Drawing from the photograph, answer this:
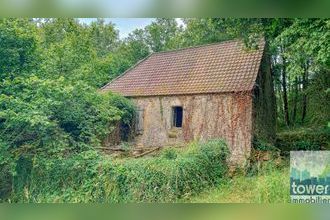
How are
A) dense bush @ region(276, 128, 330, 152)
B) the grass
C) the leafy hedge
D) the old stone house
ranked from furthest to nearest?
1. the old stone house
2. dense bush @ region(276, 128, 330, 152)
3. the leafy hedge
4. the grass

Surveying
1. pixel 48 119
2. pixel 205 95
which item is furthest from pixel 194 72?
pixel 48 119

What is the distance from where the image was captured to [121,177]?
4.04 metres

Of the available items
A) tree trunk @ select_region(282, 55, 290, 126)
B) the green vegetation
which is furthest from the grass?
tree trunk @ select_region(282, 55, 290, 126)

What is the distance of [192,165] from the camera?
4062 mm

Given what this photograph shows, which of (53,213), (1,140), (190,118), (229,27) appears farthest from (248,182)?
(1,140)

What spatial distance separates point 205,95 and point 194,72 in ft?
0.80

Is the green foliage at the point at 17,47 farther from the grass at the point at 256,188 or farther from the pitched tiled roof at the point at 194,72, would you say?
the grass at the point at 256,188

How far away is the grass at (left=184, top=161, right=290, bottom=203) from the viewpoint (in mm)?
3902

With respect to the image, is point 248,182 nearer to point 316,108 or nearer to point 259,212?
point 259,212

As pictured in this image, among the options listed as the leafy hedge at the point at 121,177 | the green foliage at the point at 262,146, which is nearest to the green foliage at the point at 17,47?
the leafy hedge at the point at 121,177

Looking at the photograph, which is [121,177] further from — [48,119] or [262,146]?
[262,146]

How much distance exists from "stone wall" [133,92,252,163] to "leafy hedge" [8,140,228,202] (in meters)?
0.13

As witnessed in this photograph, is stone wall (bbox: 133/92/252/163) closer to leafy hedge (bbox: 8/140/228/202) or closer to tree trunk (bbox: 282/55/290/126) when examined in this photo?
leafy hedge (bbox: 8/140/228/202)

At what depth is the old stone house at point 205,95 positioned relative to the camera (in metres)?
4.23
